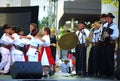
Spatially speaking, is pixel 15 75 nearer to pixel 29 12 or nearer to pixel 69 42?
pixel 69 42

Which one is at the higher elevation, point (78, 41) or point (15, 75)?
point (78, 41)

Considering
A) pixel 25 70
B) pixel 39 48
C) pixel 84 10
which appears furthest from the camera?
pixel 84 10

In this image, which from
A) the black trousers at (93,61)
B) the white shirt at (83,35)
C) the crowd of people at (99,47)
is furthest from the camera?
the white shirt at (83,35)

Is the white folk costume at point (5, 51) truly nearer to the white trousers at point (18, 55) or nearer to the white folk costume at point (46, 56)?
the white trousers at point (18, 55)

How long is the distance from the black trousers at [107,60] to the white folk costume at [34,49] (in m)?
1.67

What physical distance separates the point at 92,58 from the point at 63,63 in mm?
9351

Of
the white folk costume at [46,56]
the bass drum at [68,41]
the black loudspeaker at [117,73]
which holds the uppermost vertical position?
the bass drum at [68,41]

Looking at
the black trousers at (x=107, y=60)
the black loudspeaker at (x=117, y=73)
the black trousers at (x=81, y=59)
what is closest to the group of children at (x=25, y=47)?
the black trousers at (x=81, y=59)

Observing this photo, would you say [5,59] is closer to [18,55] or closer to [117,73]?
[18,55]

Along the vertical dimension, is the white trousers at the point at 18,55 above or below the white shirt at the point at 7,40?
below

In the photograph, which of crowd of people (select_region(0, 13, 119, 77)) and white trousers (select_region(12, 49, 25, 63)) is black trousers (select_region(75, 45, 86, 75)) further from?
white trousers (select_region(12, 49, 25, 63))

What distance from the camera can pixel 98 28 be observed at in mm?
10195

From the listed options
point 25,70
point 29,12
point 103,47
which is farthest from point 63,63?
point 25,70

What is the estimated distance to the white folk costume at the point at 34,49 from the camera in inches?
405
